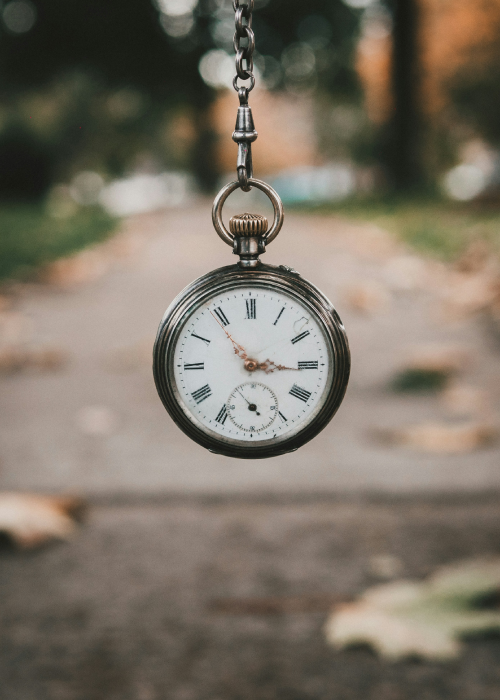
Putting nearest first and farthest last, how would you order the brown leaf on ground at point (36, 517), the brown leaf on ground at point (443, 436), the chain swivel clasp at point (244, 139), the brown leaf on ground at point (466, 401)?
1. the chain swivel clasp at point (244, 139)
2. the brown leaf on ground at point (36, 517)
3. the brown leaf on ground at point (443, 436)
4. the brown leaf on ground at point (466, 401)

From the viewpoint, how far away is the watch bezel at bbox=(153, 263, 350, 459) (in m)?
1.21

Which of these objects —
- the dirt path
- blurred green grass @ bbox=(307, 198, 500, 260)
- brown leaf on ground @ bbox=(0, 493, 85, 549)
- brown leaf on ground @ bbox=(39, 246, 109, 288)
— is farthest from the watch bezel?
brown leaf on ground @ bbox=(39, 246, 109, 288)

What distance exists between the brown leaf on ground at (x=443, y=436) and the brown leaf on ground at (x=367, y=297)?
263 cm

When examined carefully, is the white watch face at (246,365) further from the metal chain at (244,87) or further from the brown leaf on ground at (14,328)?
the brown leaf on ground at (14,328)

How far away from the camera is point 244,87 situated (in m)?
1.08

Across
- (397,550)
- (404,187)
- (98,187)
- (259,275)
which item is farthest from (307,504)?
(98,187)

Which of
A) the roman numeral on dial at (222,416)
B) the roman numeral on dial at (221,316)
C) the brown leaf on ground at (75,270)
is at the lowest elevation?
the roman numeral on dial at (222,416)

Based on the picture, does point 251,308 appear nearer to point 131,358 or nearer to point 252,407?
point 252,407

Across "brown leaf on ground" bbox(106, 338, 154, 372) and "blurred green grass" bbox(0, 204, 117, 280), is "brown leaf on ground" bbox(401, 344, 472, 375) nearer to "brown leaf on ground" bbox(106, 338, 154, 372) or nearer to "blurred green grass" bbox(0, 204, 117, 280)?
"brown leaf on ground" bbox(106, 338, 154, 372)

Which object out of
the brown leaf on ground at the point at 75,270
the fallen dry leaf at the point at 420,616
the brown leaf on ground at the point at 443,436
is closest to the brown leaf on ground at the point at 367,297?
the brown leaf on ground at the point at 443,436

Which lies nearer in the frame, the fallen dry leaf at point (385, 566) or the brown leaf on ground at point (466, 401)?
the fallen dry leaf at point (385, 566)

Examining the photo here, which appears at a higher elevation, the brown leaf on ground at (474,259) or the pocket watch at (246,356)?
the brown leaf on ground at (474,259)

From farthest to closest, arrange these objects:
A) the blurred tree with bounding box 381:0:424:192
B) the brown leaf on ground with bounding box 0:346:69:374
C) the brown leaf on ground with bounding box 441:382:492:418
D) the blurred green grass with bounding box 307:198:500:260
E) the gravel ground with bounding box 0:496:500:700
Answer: the blurred tree with bounding box 381:0:424:192, the blurred green grass with bounding box 307:198:500:260, the brown leaf on ground with bounding box 0:346:69:374, the brown leaf on ground with bounding box 441:382:492:418, the gravel ground with bounding box 0:496:500:700

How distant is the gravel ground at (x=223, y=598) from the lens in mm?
2377
